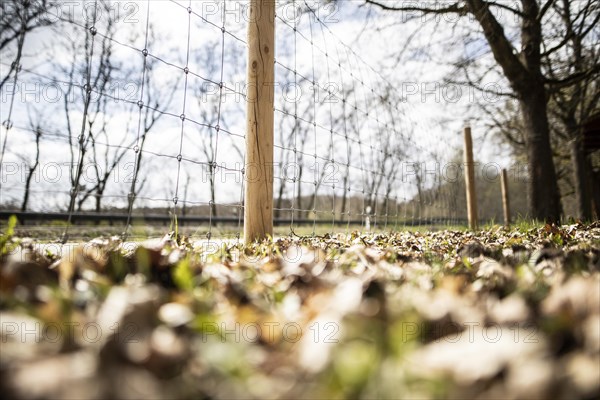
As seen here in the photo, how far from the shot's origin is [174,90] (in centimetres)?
1279

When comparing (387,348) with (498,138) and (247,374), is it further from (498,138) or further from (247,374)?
(498,138)

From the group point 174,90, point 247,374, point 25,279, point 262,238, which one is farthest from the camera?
point 174,90

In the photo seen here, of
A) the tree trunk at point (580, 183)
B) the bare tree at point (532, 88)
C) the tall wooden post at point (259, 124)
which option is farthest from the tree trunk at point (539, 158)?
the tall wooden post at point (259, 124)

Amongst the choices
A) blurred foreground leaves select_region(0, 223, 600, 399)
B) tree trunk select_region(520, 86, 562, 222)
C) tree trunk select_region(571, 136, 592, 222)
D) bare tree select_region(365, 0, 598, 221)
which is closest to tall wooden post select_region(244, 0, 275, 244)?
blurred foreground leaves select_region(0, 223, 600, 399)

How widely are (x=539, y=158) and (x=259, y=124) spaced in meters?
6.02

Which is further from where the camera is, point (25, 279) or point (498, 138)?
point (498, 138)

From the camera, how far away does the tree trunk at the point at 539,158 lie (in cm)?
701

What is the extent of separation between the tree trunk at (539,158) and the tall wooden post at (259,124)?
578cm

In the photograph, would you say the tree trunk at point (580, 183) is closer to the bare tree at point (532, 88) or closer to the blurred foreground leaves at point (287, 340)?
the bare tree at point (532, 88)

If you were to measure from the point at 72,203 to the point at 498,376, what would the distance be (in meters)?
2.09

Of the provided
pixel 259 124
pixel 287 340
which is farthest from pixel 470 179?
pixel 287 340

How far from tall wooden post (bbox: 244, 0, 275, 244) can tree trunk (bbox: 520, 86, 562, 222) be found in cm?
578

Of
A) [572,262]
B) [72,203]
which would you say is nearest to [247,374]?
[572,262]

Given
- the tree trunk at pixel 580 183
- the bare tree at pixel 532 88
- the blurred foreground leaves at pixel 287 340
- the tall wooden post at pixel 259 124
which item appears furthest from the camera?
the tree trunk at pixel 580 183
